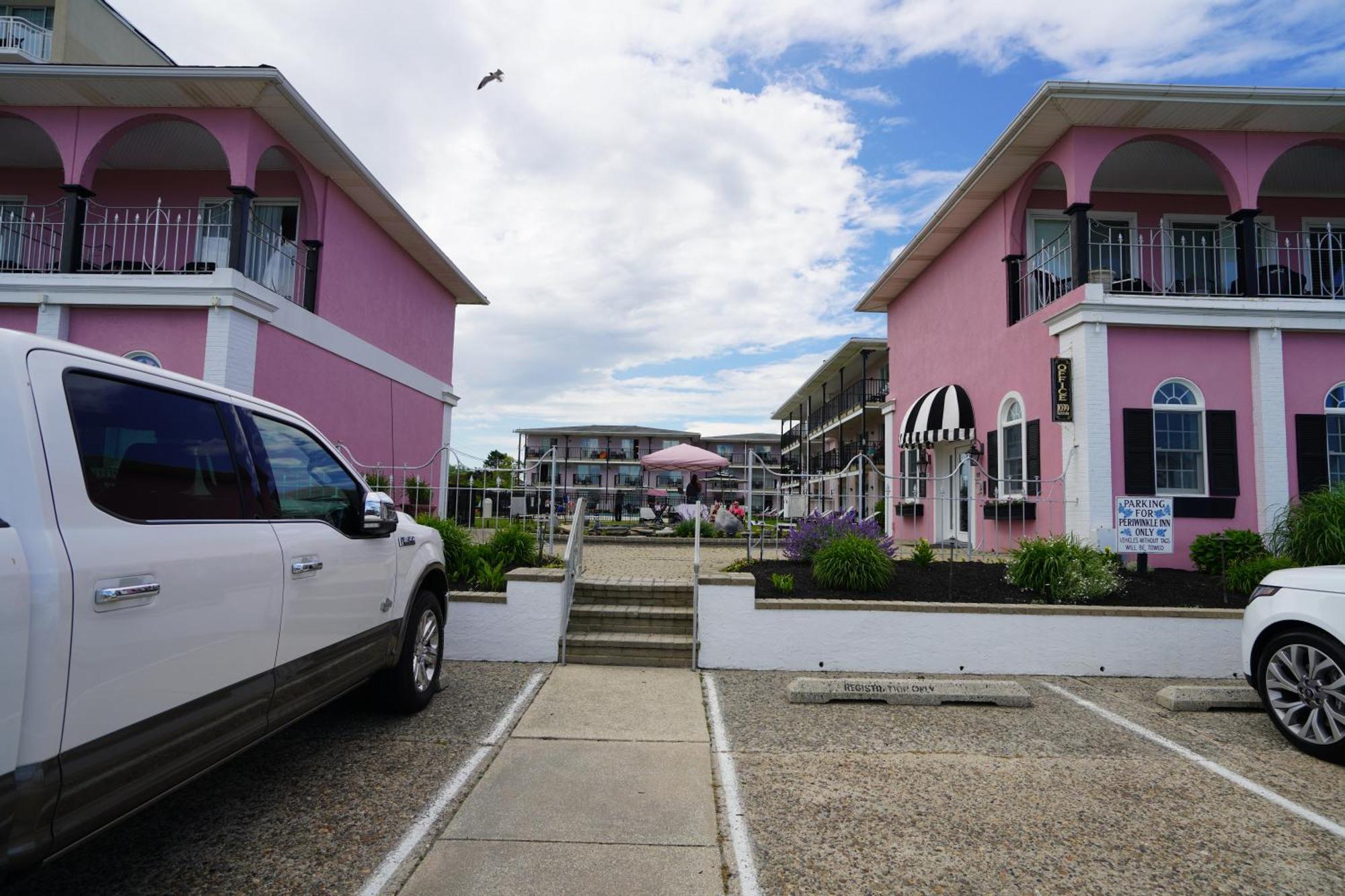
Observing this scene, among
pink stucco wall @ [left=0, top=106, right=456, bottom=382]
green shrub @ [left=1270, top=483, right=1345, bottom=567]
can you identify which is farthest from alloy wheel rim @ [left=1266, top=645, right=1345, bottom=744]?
pink stucco wall @ [left=0, top=106, right=456, bottom=382]

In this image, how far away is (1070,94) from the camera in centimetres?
1012

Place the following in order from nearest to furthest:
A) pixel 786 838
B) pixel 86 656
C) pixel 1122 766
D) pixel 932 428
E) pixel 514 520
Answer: pixel 86 656, pixel 786 838, pixel 1122 766, pixel 514 520, pixel 932 428

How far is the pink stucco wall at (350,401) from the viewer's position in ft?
39.2

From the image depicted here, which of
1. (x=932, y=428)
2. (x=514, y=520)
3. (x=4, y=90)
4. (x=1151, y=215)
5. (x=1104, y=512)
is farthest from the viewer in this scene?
(x=932, y=428)

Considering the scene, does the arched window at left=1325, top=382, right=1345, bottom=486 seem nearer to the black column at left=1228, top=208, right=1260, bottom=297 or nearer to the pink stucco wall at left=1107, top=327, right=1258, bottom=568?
the pink stucco wall at left=1107, top=327, right=1258, bottom=568

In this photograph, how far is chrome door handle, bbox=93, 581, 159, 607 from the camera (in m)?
2.32

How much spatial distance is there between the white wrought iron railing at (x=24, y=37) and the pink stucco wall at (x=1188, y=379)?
874 inches

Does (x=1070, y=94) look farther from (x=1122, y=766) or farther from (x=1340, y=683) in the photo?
(x=1122, y=766)

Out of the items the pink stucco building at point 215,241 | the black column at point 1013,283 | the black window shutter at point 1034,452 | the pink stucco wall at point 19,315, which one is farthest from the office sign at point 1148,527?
the pink stucco wall at point 19,315

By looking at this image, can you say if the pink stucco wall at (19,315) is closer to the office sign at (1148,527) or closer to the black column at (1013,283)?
the office sign at (1148,527)

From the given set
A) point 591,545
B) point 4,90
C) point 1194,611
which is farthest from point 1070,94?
point 4,90

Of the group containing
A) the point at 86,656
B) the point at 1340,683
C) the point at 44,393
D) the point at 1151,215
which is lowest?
the point at 1340,683

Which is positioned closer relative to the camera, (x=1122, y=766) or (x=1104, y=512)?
(x=1122, y=766)

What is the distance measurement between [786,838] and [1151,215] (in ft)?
45.2
